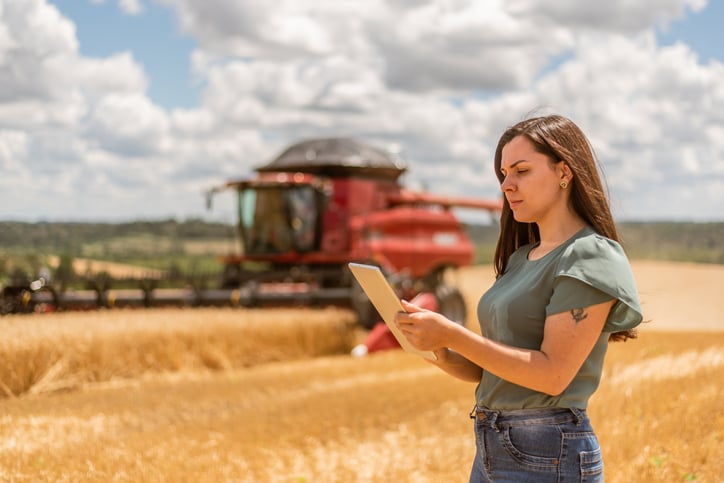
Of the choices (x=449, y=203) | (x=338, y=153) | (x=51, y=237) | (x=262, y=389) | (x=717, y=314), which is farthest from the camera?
(x=717, y=314)

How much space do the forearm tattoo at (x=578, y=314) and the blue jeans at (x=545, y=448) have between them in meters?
0.27

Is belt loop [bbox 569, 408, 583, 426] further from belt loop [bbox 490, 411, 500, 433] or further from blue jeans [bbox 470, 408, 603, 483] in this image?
belt loop [bbox 490, 411, 500, 433]

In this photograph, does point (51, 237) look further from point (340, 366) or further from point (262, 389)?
point (262, 389)

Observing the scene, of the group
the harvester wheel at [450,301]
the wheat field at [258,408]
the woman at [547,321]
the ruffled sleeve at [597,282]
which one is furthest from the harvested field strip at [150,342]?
the ruffled sleeve at [597,282]

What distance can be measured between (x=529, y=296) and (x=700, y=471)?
92.9 inches

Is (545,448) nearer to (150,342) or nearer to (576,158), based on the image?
(576,158)

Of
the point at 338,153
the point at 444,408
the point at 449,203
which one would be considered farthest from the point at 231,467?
the point at 449,203

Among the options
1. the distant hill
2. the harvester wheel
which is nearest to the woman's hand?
the distant hill

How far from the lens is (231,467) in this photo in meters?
4.38

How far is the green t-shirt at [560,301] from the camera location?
2.09m

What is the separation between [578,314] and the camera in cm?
209

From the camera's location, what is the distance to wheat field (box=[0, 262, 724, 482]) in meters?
4.31

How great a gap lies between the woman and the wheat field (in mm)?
544

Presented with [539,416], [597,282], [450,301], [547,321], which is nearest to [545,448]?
[539,416]
